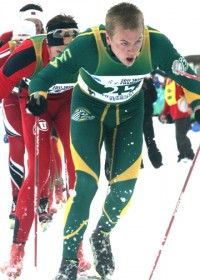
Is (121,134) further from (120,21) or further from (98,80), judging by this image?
(120,21)

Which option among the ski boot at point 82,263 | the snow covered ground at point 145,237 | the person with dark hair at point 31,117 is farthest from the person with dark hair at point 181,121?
the ski boot at point 82,263

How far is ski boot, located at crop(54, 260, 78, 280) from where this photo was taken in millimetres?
4262

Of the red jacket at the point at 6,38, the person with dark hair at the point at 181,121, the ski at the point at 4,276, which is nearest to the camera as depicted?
the ski at the point at 4,276

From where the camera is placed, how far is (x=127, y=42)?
13.1ft

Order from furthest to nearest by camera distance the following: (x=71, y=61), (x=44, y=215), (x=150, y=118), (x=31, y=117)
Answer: (x=150, y=118), (x=44, y=215), (x=31, y=117), (x=71, y=61)

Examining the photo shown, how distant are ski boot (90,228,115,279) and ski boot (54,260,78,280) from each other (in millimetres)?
355

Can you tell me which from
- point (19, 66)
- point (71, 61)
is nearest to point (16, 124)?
point (19, 66)

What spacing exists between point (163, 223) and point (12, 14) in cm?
2058

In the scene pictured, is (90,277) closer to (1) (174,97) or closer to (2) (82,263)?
(2) (82,263)

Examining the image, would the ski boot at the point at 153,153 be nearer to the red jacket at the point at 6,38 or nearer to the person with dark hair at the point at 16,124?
the red jacket at the point at 6,38

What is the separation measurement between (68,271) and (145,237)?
76.8 inches

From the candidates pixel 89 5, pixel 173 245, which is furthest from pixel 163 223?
pixel 89 5

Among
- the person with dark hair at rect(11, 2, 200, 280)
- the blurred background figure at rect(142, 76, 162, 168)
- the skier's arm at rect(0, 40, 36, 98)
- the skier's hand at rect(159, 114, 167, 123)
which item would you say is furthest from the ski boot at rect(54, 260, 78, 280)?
the skier's hand at rect(159, 114, 167, 123)

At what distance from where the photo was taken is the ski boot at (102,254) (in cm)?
461
